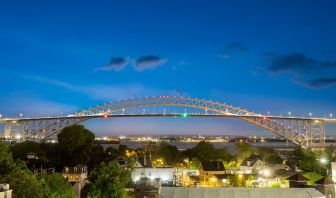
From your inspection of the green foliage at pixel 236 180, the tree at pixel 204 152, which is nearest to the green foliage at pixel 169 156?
the tree at pixel 204 152

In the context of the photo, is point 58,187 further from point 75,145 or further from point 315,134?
point 315,134

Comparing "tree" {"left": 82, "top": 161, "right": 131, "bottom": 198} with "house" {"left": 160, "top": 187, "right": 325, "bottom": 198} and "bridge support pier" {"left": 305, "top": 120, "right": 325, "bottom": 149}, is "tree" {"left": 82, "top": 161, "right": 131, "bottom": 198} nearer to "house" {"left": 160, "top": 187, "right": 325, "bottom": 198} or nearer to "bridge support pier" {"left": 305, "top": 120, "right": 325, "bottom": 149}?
"house" {"left": 160, "top": 187, "right": 325, "bottom": 198}

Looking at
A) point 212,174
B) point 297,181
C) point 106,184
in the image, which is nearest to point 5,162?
point 106,184

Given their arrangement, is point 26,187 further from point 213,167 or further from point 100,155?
point 100,155

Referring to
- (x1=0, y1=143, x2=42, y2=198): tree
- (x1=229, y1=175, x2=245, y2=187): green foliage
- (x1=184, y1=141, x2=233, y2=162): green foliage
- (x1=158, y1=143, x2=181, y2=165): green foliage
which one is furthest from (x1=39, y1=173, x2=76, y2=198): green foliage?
(x1=158, y1=143, x2=181, y2=165): green foliage

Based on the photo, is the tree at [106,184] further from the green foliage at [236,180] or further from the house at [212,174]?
the house at [212,174]
